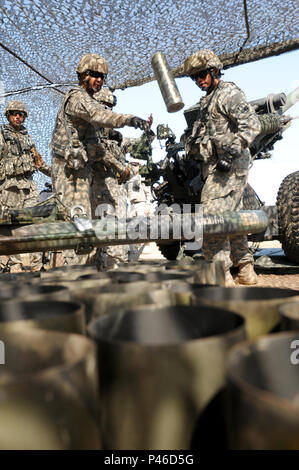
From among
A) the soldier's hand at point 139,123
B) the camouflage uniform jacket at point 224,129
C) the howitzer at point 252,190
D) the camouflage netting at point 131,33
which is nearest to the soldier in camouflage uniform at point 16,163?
the camouflage netting at point 131,33

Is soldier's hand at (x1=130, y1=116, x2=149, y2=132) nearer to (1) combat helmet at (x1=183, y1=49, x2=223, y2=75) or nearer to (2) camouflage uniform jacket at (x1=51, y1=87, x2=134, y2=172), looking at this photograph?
(2) camouflage uniform jacket at (x1=51, y1=87, x2=134, y2=172)

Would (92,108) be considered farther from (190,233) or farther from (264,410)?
(264,410)

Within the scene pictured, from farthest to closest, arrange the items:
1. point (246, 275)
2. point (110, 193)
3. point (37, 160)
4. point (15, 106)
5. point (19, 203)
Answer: point (19, 203) → point (37, 160) → point (15, 106) → point (110, 193) → point (246, 275)

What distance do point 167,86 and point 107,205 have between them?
161 centimetres

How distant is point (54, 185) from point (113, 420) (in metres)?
3.86

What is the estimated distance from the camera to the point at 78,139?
3.98m

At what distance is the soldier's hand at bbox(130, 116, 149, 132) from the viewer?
9.85 ft

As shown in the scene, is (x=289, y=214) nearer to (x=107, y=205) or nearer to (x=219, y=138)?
(x=219, y=138)

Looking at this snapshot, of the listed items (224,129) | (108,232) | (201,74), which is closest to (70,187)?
(224,129)

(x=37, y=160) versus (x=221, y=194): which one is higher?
(x=37, y=160)

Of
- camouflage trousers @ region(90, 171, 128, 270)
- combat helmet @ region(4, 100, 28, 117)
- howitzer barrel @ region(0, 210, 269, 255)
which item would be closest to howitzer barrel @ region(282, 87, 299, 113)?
camouflage trousers @ region(90, 171, 128, 270)

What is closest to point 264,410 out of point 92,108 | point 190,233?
point 190,233

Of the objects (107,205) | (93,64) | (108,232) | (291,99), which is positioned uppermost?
(291,99)

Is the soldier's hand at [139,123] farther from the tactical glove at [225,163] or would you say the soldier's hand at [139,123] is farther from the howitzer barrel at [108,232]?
the tactical glove at [225,163]
